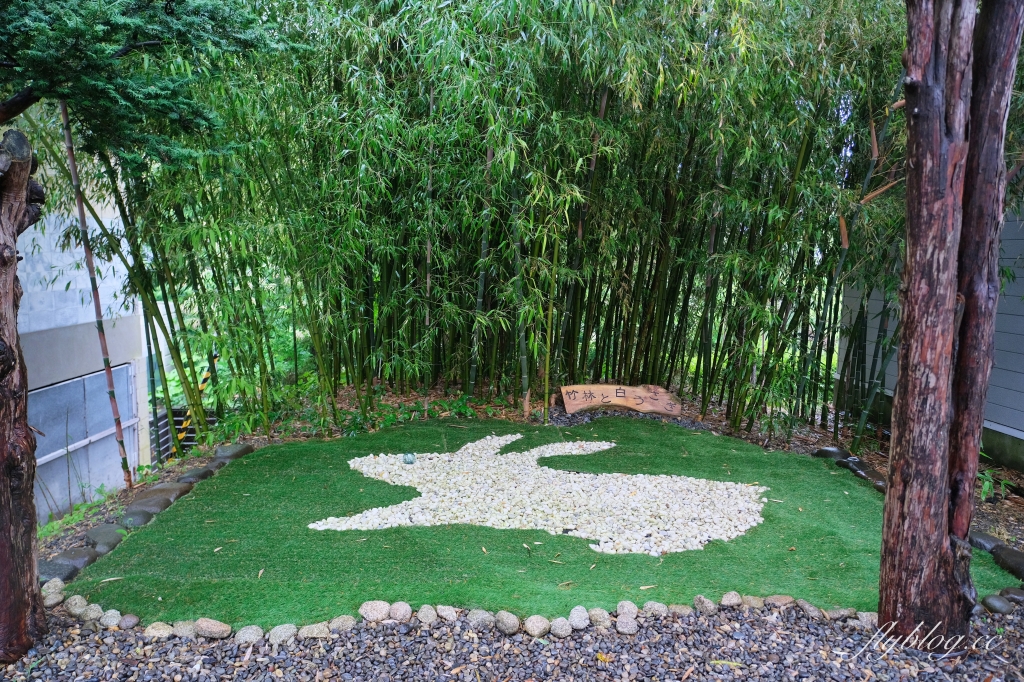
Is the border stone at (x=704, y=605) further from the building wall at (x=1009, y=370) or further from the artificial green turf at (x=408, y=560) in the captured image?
the building wall at (x=1009, y=370)

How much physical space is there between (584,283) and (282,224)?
2.16m

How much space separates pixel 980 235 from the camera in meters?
1.94

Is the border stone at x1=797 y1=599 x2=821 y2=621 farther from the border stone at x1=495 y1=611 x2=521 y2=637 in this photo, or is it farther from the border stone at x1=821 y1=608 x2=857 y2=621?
the border stone at x1=495 y1=611 x2=521 y2=637

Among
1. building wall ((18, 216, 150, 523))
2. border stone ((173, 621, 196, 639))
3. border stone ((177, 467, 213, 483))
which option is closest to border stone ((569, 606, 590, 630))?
border stone ((173, 621, 196, 639))

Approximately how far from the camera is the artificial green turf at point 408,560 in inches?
87.8

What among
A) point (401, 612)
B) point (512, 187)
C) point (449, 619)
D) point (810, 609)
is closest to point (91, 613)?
point (401, 612)

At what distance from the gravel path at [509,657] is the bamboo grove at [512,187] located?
5.90ft

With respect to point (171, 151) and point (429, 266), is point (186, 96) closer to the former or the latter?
point (171, 151)

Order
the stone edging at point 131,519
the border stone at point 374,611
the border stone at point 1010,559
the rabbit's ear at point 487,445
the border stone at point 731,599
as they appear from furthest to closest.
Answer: the rabbit's ear at point 487,445
the border stone at point 1010,559
the stone edging at point 131,519
the border stone at point 731,599
the border stone at point 374,611

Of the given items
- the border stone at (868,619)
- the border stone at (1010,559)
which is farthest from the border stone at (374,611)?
the border stone at (1010,559)

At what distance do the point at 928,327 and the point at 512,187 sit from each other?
2.60 meters

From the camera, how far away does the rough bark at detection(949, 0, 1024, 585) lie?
189 cm

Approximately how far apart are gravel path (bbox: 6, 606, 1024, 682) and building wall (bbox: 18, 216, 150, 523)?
9.03 feet

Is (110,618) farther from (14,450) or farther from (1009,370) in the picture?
(1009,370)
